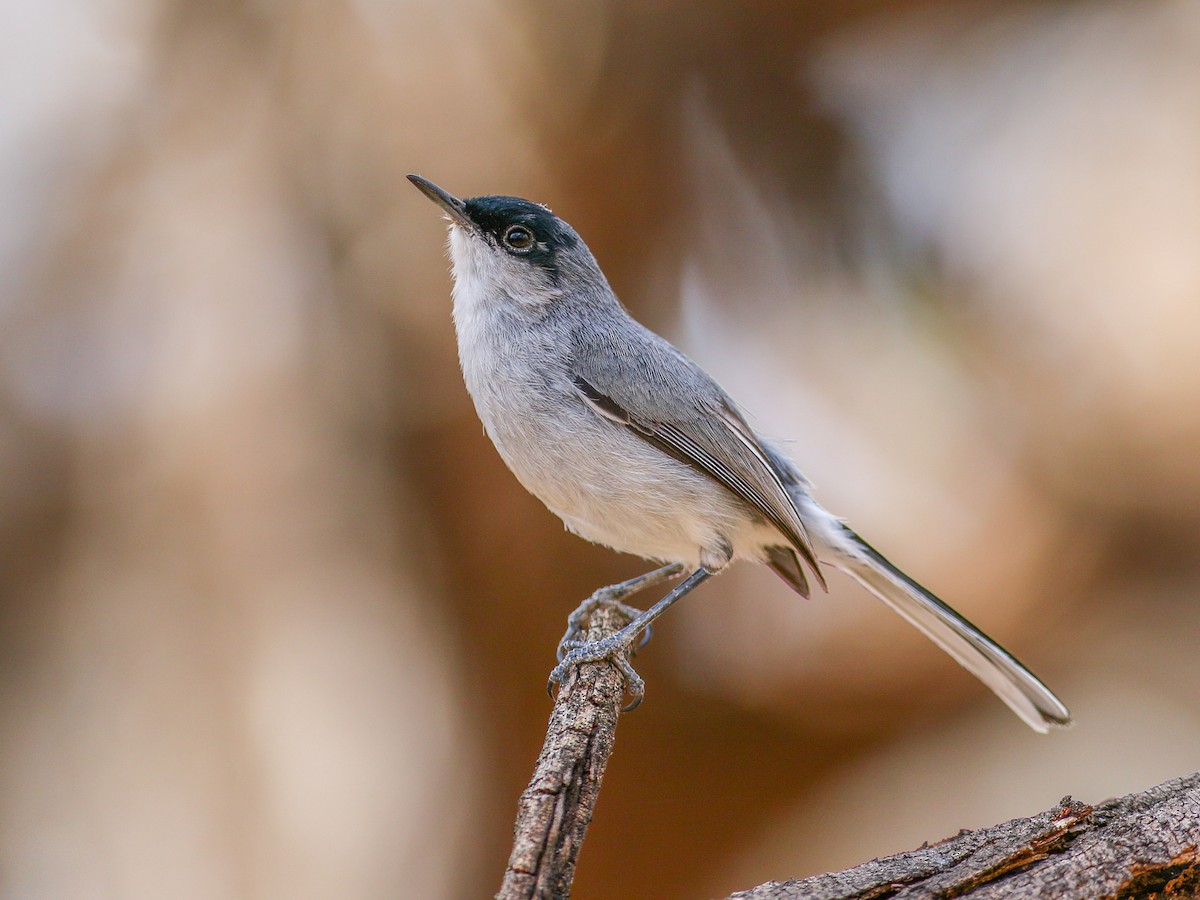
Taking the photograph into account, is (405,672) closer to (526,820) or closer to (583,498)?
(583,498)

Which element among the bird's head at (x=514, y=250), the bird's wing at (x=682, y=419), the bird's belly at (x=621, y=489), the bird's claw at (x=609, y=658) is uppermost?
the bird's head at (x=514, y=250)

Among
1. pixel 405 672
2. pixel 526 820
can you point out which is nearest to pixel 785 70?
pixel 405 672

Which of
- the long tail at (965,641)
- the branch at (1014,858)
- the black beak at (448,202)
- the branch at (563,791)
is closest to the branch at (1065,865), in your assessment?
the branch at (1014,858)

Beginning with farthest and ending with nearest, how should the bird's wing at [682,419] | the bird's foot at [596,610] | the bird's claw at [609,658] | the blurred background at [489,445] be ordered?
the blurred background at [489,445], the bird's foot at [596,610], the bird's wing at [682,419], the bird's claw at [609,658]

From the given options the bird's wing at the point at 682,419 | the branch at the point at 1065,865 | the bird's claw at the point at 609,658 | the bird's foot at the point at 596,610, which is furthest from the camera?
the bird's foot at the point at 596,610

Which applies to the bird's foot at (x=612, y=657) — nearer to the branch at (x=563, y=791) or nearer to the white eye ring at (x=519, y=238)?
the branch at (x=563, y=791)

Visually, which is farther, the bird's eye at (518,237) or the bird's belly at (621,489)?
the bird's eye at (518,237)

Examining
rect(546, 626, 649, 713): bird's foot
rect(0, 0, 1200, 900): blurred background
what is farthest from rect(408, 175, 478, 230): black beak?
rect(546, 626, 649, 713): bird's foot
